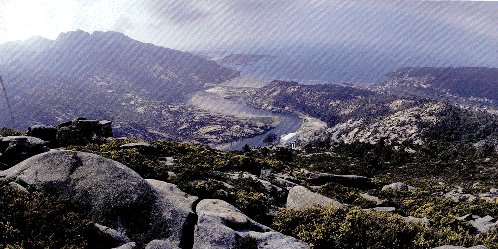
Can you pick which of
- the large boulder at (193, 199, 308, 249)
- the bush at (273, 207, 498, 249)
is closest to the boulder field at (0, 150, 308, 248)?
the large boulder at (193, 199, 308, 249)

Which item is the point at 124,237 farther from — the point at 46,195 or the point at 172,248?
the point at 46,195

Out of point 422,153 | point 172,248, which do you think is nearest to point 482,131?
point 422,153

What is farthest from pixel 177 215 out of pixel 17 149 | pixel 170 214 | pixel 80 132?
pixel 80 132

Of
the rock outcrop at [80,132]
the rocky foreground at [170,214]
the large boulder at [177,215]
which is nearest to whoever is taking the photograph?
the rocky foreground at [170,214]

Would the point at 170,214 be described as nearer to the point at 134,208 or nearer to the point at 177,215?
the point at 177,215

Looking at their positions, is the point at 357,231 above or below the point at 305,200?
above

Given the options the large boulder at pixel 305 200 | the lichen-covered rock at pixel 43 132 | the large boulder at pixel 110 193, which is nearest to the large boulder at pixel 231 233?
the large boulder at pixel 110 193

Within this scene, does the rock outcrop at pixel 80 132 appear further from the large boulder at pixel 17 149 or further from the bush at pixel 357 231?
the bush at pixel 357 231

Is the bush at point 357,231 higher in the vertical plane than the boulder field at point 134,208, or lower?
lower
